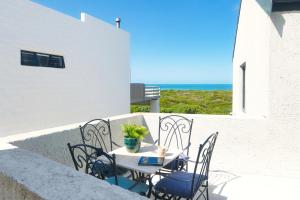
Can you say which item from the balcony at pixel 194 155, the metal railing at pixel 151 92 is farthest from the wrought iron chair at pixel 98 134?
the metal railing at pixel 151 92

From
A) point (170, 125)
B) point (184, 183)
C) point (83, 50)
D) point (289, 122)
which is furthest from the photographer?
point (83, 50)

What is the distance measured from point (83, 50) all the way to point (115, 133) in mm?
6073

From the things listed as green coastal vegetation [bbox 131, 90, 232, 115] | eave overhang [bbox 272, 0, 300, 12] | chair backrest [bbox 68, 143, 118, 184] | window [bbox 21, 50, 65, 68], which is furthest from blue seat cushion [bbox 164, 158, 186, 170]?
green coastal vegetation [bbox 131, 90, 232, 115]

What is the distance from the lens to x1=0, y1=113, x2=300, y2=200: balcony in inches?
57.6

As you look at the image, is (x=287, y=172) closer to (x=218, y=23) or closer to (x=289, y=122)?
(x=289, y=122)

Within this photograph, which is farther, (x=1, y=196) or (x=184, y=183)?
(x=184, y=183)

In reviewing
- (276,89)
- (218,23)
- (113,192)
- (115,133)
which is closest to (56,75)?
(115,133)

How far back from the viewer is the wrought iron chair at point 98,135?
11.3 feet

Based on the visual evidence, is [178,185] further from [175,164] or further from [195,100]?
[195,100]

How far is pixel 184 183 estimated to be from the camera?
2691 millimetres

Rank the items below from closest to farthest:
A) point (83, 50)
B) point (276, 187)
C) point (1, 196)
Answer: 1. point (1, 196)
2. point (276, 187)
3. point (83, 50)

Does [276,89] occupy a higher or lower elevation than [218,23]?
lower

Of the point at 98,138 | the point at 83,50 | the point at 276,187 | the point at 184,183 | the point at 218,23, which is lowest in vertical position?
the point at 276,187

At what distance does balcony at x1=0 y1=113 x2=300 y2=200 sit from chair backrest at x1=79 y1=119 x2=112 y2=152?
0.12 m
